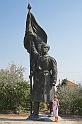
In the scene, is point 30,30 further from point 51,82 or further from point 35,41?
point 51,82

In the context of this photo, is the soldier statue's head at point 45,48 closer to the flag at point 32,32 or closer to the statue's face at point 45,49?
the statue's face at point 45,49

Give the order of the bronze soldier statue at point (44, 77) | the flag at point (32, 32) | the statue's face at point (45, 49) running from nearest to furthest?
the bronze soldier statue at point (44, 77), the statue's face at point (45, 49), the flag at point (32, 32)

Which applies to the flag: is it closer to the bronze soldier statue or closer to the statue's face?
the statue's face

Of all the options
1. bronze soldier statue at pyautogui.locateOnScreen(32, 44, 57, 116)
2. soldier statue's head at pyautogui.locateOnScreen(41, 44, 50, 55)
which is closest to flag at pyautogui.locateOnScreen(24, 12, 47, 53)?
soldier statue's head at pyautogui.locateOnScreen(41, 44, 50, 55)

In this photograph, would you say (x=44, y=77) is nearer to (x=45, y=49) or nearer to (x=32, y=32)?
(x=45, y=49)

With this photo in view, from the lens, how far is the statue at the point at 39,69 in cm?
1552

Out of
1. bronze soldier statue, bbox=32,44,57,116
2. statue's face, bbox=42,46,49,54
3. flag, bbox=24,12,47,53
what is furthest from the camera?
flag, bbox=24,12,47,53

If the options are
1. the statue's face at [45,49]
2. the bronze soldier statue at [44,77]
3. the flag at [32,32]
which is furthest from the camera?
the flag at [32,32]

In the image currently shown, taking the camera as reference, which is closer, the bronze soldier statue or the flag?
the bronze soldier statue

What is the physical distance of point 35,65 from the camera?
15.8m

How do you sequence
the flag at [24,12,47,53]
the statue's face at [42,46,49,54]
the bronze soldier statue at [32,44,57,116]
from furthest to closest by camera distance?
the flag at [24,12,47,53] < the statue's face at [42,46,49,54] < the bronze soldier statue at [32,44,57,116]

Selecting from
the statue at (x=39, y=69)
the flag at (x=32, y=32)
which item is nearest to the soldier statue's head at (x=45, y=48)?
A: the statue at (x=39, y=69)

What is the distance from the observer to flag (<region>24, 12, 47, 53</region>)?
15.9 meters

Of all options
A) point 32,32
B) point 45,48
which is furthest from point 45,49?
point 32,32
